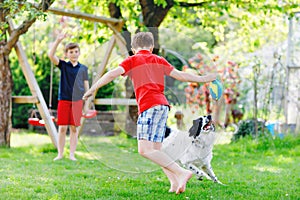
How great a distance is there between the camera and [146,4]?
Result: 31.1 ft

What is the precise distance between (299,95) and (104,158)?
4978mm

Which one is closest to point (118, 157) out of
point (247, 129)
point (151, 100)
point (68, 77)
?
point (68, 77)

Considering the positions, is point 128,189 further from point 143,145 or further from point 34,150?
point 34,150

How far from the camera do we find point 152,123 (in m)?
4.21

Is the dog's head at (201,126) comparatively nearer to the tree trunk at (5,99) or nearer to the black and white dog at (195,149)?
the black and white dog at (195,149)

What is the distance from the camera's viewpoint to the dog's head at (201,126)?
479 cm

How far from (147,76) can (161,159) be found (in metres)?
0.67

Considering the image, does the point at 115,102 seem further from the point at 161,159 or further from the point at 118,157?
the point at 161,159

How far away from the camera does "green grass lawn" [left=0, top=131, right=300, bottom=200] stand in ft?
14.6

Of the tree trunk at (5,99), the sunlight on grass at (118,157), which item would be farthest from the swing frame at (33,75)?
the sunlight on grass at (118,157)

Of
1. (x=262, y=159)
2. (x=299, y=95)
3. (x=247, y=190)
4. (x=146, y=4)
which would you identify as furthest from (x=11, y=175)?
(x=299, y=95)

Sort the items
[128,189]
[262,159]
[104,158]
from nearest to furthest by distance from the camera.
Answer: [128,189], [104,158], [262,159]

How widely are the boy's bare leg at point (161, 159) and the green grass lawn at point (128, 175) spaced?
0.15 m

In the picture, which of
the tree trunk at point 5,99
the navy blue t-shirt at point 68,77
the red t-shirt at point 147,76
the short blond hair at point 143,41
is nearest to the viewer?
the red t-shirt at point 147,76
